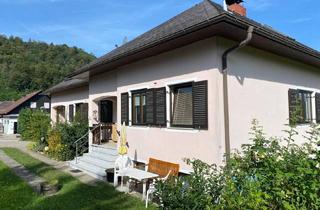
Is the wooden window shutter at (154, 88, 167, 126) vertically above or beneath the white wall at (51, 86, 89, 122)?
beneath

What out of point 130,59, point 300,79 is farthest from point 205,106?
point 300,79

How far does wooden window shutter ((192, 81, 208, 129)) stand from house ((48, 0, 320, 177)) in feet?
0.09

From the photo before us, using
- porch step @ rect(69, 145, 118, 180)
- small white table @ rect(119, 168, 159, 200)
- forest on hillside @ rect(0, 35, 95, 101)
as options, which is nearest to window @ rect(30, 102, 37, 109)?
forest on hillside @ rect(0, 35, 95, 101)

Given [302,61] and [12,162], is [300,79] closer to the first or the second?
[302,61]

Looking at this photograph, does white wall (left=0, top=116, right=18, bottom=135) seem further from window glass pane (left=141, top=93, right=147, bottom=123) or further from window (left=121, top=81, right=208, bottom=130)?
window glass pane (left=141, top=93, right=147, bottom=123)

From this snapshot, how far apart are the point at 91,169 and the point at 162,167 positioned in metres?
4.02

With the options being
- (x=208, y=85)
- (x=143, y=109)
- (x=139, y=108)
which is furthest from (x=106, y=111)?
(x=208, y=85)

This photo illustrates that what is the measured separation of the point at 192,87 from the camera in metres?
8.01

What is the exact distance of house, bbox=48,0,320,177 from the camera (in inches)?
292

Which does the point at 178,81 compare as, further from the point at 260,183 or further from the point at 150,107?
the point at 260,183

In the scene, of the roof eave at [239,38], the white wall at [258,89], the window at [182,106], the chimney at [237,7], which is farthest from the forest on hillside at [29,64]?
the white wall at [258,89]

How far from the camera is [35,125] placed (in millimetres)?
23234

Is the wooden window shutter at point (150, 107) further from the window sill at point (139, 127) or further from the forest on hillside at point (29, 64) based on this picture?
the forest on hillside at point (29, 64)

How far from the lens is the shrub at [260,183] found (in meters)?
3.37
